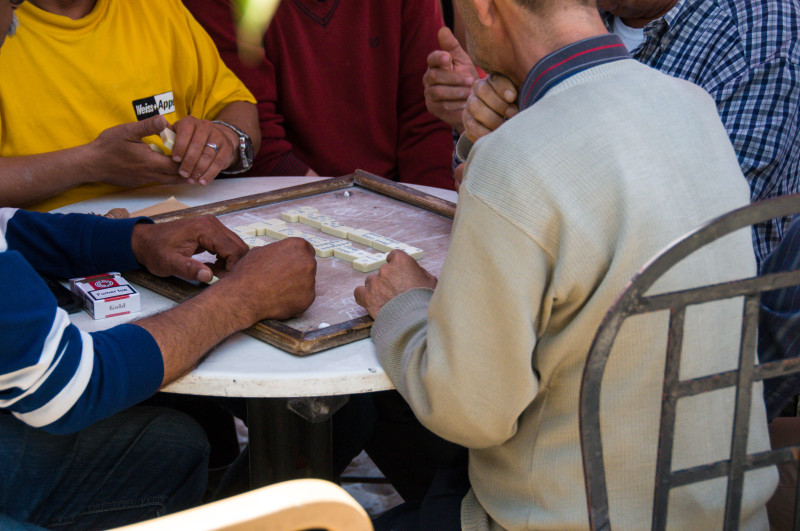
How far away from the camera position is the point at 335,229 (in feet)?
6.36

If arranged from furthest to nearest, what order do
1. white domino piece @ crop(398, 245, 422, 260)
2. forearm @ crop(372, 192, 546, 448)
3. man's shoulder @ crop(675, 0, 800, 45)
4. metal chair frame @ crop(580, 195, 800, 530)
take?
man's shoulder @ crop(675, 0, 800, 45)
white domino piece @ crop(398, 245, 422, 260)
forearm @ crop(372, 192, 546, 448)
metal chair frame @ crop(580, 195, 800, 530)

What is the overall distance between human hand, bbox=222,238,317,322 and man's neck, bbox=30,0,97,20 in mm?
1431

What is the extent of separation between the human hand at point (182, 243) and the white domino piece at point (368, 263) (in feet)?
0.87

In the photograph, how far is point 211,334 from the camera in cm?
138

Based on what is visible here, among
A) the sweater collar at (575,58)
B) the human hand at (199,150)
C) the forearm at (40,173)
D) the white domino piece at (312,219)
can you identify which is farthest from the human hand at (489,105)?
the forearm at (40,173)

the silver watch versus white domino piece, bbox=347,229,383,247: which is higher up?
the silver watch

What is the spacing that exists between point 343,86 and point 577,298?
96.6 inches

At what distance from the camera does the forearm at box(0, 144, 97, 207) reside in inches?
89.8

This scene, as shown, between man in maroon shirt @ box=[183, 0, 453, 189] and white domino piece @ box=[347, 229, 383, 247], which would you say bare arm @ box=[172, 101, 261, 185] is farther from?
white domino piece @ box=[347, 229, 383, 247]

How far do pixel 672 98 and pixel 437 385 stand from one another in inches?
24.1

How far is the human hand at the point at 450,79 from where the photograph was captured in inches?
98.0

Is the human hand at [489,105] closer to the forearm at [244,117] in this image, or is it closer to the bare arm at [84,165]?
the bare arm at [84,165]

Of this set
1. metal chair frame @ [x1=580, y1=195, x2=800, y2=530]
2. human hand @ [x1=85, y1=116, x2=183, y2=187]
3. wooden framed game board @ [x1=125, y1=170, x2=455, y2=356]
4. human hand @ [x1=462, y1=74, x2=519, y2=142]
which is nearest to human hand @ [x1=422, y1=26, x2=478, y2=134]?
wooden framed game board @ [x1=125, y1=170, x2=455, y2=356]

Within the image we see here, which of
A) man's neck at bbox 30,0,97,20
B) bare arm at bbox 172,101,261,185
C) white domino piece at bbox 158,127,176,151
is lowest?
bare arm at bbox 172,101,261,185
